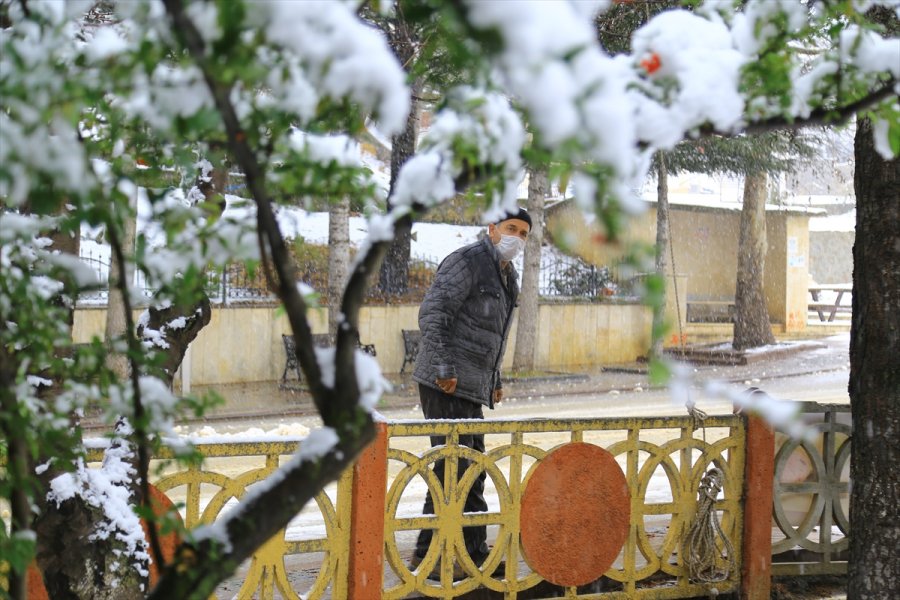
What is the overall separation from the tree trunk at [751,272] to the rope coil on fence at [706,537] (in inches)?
793

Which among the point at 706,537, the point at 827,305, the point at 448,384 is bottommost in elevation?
the point at 706,537

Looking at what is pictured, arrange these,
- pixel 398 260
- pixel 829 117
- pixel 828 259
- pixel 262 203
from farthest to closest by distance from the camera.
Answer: pixel 828 259, pixel 398 260, pixel 829 117, pixel 262 203

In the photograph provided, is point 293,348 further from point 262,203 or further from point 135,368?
point 262,203

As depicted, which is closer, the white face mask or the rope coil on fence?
the rope coil on fence

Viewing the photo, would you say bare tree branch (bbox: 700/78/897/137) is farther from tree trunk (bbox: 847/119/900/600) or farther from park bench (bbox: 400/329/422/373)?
park bench (bbox: 400/329/422/373)

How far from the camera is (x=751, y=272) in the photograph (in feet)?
82.2

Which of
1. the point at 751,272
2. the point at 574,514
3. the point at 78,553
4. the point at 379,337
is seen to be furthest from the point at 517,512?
the point at 751,272

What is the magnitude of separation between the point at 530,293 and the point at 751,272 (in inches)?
294

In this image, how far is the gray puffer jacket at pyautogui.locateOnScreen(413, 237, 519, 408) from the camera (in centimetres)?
594

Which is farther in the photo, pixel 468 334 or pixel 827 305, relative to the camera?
pixel 827 305

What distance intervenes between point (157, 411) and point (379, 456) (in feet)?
8.28

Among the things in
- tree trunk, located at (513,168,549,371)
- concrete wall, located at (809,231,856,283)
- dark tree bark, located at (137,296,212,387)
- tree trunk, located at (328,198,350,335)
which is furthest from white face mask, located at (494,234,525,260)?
concrete wall, located at (809,231,856,283)

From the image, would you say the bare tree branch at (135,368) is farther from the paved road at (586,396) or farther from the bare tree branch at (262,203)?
the paved road at (586,396)

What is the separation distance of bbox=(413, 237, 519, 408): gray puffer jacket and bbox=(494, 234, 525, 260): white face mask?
4 centimetres
